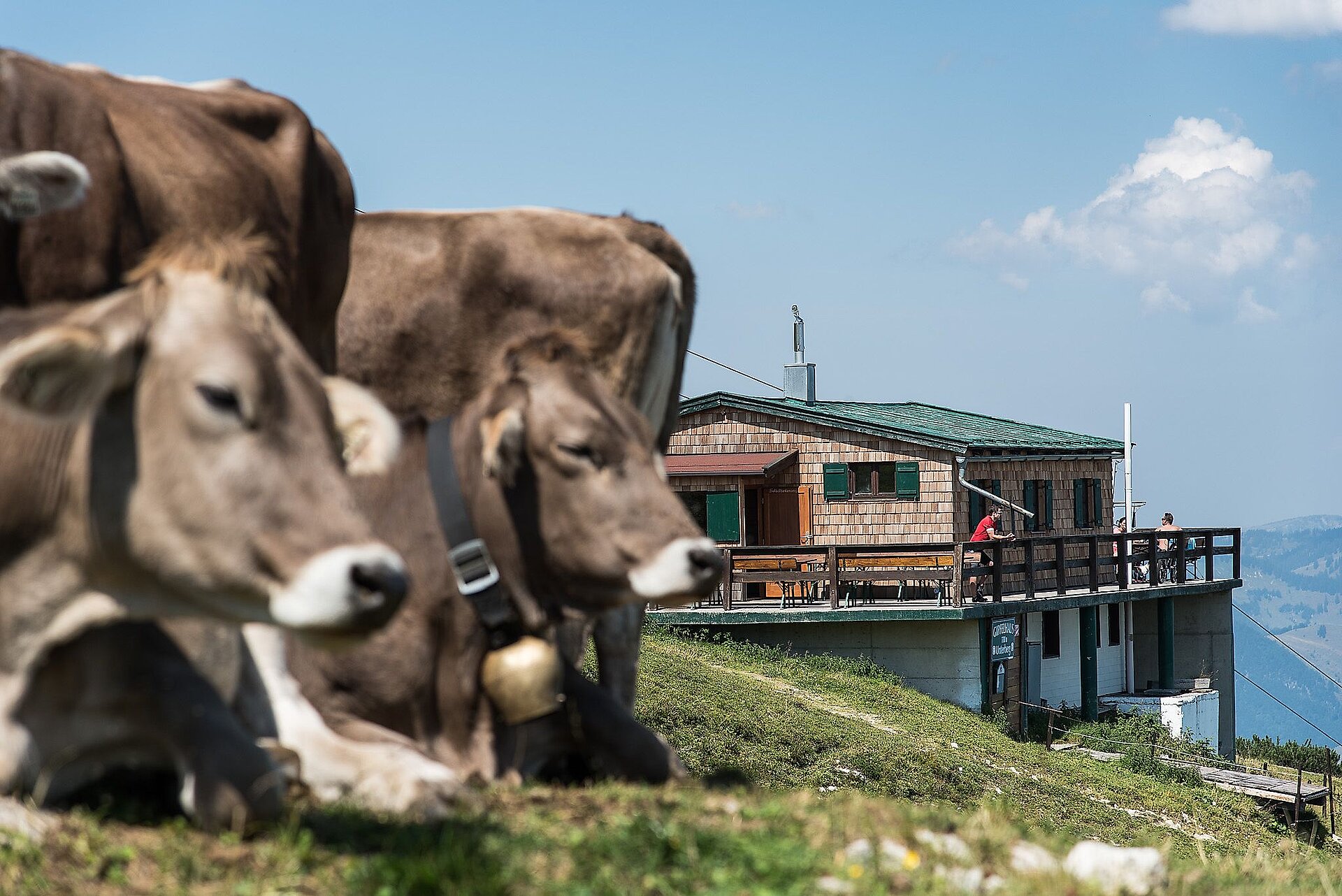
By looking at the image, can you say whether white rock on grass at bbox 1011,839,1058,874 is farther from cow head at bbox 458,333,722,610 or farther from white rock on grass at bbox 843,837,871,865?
cow head at bbox 458,333,722,610

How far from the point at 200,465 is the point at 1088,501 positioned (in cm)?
3609

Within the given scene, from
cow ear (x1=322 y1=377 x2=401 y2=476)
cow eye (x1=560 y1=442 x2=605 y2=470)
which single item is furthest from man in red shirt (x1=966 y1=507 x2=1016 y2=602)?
cow ear (x1=322 y1=377 x2=401 y2=476)

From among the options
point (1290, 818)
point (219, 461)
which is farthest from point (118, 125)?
point (1290, 818)

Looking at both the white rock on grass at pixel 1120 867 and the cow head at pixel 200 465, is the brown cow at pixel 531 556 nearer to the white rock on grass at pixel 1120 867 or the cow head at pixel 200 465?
the white rock on grass at pixel 1120 867

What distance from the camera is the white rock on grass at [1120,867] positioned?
3.99 m

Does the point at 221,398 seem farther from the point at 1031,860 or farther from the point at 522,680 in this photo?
the point at 1031,860

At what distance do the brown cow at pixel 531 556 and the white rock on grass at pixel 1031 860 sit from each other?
127 centimetres

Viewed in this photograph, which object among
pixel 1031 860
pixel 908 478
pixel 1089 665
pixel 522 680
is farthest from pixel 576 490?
pixel 1089 665

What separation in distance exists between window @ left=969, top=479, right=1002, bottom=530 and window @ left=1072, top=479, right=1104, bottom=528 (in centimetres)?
510

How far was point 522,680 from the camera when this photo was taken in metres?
5.03

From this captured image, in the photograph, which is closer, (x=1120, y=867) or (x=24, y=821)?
(x=24, y=821)

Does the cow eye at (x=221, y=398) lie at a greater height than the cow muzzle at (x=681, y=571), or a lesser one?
greater

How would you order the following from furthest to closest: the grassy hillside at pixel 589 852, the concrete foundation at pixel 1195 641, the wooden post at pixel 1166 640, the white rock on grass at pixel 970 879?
the concrete foundation at pixel 1195 641 → the wooden post at pixel 1166 640 → the white rock on grass at pixel 970 879 → the grassy hillside at pixel 589 852

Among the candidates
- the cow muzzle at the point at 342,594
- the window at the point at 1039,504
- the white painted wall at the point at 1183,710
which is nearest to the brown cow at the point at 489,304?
the cow muzzle at the point at 342,594
